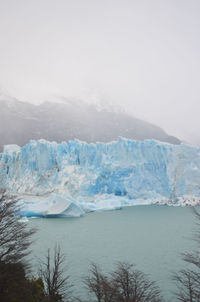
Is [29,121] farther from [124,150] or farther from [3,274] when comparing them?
[3,274]

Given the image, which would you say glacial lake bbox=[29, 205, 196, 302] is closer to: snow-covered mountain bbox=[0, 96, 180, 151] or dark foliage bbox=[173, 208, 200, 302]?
dark foliage bbox=[173, 208, 200, 302]

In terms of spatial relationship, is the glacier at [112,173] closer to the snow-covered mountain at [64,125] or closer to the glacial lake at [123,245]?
the glacial lake at [123,245]

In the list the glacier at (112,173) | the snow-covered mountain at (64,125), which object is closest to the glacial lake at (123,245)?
the glacier at (112,173)

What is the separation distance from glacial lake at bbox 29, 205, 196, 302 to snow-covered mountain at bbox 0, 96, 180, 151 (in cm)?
5254

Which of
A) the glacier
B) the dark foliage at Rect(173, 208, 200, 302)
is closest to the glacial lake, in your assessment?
the dark foliage at Rect(173, 208, 200, 302)

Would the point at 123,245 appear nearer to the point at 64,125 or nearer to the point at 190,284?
the point at 190,284

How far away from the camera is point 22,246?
5637 mm

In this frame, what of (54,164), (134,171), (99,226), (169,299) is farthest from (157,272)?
(54,164)

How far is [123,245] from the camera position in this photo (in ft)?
44.9

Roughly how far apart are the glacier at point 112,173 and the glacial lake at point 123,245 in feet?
40.9

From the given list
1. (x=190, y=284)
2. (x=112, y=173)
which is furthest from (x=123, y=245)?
(x=112, y=173)

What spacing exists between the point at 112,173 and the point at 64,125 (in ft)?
151

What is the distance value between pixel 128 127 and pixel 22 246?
3033 inches

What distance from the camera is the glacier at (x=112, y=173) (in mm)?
33241
